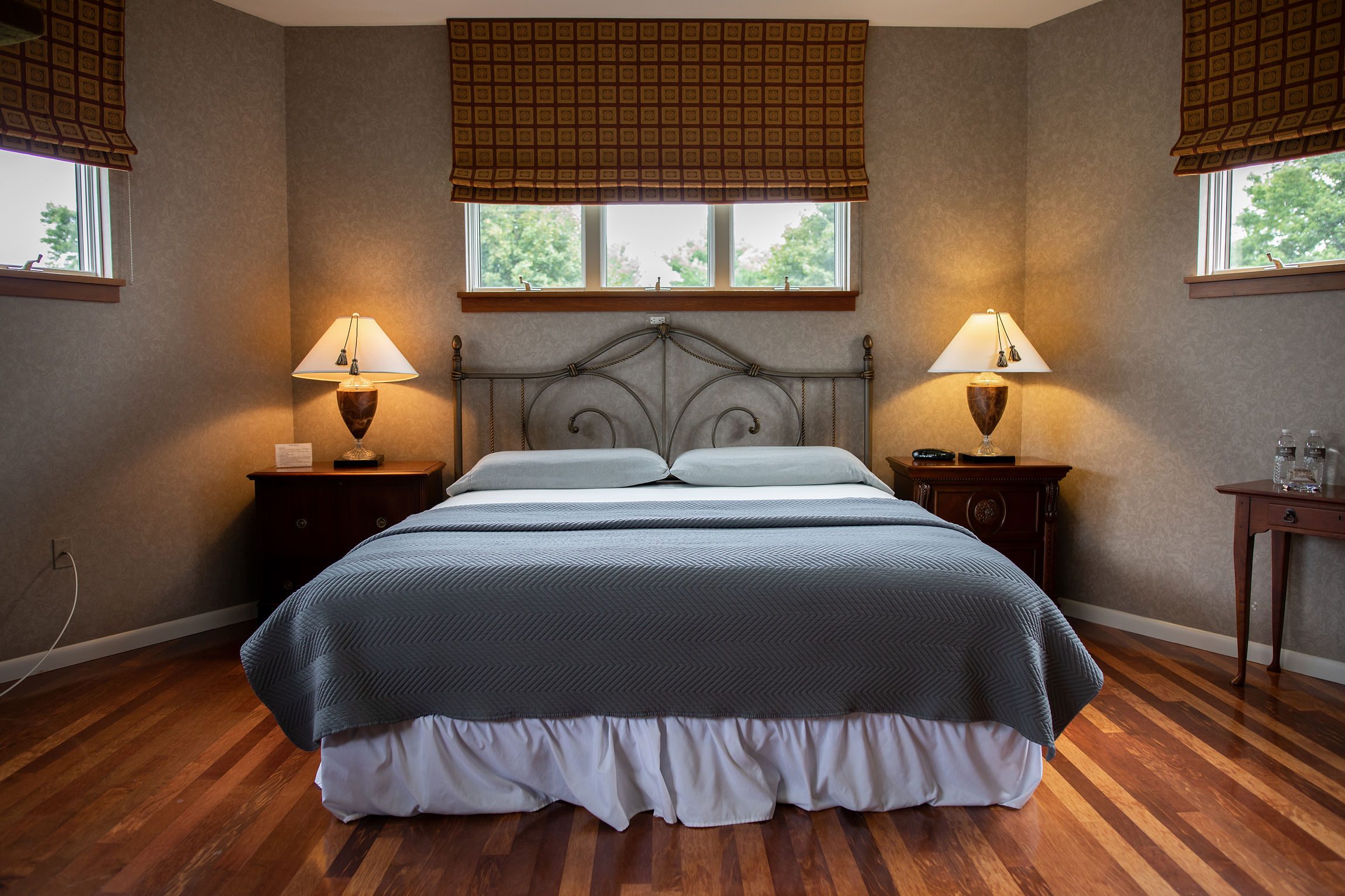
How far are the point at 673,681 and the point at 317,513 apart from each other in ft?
6.80

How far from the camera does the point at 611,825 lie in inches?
72.4

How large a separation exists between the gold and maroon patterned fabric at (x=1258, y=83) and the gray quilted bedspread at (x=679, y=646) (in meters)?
2.15

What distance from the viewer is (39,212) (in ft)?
9.52

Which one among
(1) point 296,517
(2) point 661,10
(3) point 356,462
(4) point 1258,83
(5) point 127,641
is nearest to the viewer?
(4) point 1258,83

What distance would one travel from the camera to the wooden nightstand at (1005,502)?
3268 mm

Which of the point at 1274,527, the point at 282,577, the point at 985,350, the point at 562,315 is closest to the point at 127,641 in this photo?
the point at 282,577

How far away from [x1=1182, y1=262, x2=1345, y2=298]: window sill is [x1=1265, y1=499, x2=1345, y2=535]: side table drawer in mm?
828

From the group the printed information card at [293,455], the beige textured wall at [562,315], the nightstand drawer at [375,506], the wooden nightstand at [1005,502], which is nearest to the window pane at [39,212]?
the beige textured wall at [562,315]

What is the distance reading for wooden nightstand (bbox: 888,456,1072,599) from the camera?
3268mm

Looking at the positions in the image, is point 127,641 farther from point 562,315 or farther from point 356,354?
point 562,315

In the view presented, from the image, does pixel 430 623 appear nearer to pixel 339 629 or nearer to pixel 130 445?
pixel 339 629

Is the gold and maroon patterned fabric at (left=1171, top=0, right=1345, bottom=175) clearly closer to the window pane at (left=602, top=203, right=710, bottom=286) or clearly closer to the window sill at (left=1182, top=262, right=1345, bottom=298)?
the window sill at (left=1182, top=262, right=1345, bottom=298)

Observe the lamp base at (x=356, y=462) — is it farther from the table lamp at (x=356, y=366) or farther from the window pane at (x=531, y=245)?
the window pane at (x=531, y=245)

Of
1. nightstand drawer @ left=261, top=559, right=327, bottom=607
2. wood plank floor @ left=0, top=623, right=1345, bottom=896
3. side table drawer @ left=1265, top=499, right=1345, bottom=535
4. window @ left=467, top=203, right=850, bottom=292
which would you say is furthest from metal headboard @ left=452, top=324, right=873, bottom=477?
wood plank floor @ left=0, top=623, right=1345, bottom=896
